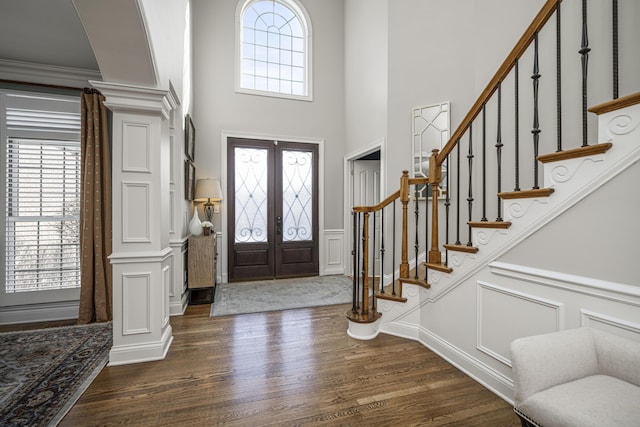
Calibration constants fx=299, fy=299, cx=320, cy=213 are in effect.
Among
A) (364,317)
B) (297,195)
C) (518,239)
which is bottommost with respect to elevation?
(364,317)

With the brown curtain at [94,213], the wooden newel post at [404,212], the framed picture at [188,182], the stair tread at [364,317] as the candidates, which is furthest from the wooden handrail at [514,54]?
the brown curtain at [94,213]

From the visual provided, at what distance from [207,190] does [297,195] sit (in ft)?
5.20

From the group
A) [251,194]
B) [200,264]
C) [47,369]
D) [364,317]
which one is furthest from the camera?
[251,194]

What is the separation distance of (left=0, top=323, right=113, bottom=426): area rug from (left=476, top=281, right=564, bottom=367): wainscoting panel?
2.68 meters

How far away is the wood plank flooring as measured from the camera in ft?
5.63

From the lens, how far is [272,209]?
17.0 ft

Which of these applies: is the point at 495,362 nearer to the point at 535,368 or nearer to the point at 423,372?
the point at 423,372

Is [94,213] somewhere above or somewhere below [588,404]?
above

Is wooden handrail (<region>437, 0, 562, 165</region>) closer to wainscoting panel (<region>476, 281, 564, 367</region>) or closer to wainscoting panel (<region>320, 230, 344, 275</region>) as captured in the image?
wainscoting panel (<region>476, 281, 564, 367</region>)

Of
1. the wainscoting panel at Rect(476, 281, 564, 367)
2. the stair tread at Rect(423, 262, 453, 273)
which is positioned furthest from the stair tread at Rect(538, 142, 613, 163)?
the stair tread at Rect(423, 262, 453, 273)

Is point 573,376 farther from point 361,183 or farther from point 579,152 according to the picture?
point 361,183

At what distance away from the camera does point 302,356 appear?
2.45 meters

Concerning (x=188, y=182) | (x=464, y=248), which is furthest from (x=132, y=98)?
(x=464, y=248)

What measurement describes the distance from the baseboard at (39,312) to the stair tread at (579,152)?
455 cm
